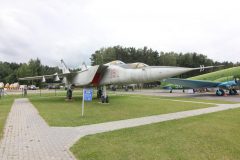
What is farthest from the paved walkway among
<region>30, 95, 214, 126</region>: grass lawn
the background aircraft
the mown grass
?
the mown grass

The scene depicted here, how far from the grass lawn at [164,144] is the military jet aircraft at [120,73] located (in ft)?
22.2

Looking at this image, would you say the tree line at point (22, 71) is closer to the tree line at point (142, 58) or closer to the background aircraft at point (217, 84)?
the tree line at point (142, 58)

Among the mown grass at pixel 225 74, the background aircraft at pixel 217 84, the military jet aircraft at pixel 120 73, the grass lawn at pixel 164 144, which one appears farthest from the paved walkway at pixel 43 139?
the mown grass at pixel 225 74

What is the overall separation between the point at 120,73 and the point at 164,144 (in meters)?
10.7

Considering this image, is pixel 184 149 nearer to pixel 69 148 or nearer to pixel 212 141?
pixel 212 141

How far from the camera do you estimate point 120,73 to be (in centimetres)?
1700

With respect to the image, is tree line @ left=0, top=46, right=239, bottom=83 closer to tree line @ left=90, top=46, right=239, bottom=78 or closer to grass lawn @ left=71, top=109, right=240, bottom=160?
tree line @ left=90, top=46, right=239, bottom=78

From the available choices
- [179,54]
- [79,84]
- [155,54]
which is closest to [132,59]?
[155,54]

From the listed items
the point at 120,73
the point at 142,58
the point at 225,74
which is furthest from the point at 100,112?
the point at 142,58

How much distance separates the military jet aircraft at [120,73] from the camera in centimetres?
1547

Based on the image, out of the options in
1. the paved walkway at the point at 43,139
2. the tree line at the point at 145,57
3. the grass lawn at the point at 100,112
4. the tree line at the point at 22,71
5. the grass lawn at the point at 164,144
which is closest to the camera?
the grass lawn at the point at 164,144

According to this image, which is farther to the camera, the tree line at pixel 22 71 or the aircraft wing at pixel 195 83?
the tree line at pixel 22 71

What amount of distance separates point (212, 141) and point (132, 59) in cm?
7680

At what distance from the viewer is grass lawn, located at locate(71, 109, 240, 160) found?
18.6ft
